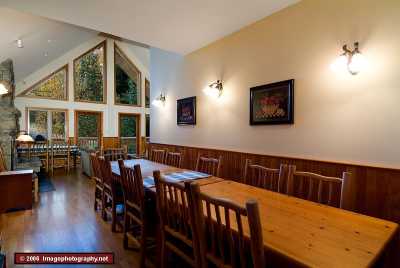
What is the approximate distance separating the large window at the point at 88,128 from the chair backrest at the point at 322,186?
744 cm

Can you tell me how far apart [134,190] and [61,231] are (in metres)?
1.36

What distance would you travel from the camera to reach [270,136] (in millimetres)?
2615

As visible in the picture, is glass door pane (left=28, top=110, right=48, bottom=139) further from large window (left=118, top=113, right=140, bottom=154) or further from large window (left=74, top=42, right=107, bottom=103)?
large window (left=118, top=113, right=140, bottom=154)

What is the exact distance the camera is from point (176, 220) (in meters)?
1.45

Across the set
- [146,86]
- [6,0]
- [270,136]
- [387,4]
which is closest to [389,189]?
[270,136]

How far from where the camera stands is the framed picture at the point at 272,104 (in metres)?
2.40

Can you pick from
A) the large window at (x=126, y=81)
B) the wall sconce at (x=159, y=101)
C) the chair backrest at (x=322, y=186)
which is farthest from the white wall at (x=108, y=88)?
the chair backrest at (x=322, y=186)

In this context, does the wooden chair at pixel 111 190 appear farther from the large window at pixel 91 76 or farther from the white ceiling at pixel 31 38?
the large window at pixel 91 76

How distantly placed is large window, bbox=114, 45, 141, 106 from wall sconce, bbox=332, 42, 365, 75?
797 cm

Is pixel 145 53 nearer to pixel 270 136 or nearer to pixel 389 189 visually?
pixel 270 136

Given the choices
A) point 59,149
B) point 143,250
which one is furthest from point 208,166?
point 59,149

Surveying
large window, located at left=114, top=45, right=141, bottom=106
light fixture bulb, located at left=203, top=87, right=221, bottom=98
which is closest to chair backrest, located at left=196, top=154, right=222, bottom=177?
light fixture bulb, located at left=203, top=87, right=221, bottom=98

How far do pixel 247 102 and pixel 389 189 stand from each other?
1701mm

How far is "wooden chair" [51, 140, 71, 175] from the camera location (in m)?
6.34
